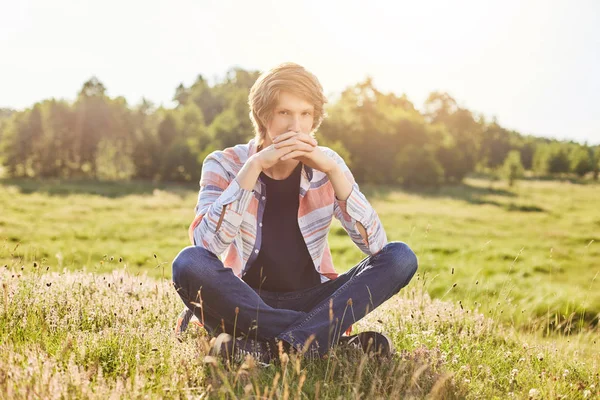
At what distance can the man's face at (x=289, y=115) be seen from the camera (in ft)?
13.3

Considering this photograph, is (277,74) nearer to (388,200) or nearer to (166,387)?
(166,387)

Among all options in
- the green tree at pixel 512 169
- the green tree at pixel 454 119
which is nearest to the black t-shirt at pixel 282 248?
the green tree at pixel 512 169

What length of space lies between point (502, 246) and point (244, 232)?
50.2 ft

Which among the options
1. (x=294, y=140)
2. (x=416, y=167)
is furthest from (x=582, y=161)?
(x=294, y=140)

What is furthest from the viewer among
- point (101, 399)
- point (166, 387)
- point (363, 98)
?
point (363, 98)

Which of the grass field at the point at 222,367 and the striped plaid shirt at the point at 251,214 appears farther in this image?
the striped plaid shirt at the point at 251,214

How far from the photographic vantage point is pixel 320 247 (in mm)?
4238

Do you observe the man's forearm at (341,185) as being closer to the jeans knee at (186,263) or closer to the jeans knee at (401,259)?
the jeans knee at (401,259)

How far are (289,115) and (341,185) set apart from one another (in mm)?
669

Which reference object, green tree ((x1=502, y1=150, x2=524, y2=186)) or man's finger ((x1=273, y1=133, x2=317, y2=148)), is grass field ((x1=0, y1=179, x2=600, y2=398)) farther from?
green tree ((x1=502, y1=150, x2=524, y2=186))

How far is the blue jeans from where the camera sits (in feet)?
11.8

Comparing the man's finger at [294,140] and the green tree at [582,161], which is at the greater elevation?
the green tree at [582,161]

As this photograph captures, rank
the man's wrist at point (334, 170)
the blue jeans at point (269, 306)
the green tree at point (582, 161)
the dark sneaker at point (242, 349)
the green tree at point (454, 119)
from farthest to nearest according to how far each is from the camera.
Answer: the green tree at point (582, 161) < the green tree at point (454, 119) < the man's wrist at point (334, 170) < the blue jeans at point (269, 306) < the dark sneaker at point (242, 349)

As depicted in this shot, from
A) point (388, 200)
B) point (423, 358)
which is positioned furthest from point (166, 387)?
point (388, 200)
